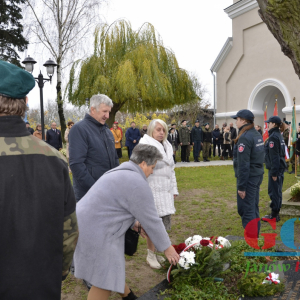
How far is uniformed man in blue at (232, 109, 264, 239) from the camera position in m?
4.59

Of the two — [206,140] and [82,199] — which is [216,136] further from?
[82,199]

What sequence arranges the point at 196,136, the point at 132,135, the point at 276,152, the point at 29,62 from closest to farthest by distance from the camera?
the point at 276,152 → the point at 29,62 → the point at 132,135 → the point at 196,136

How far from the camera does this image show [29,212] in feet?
5.04

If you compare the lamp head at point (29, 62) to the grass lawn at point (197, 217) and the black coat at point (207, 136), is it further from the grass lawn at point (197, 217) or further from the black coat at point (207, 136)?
the black coat at point (207, 136)

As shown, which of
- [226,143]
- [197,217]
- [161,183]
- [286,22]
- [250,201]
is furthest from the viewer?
[226,143]

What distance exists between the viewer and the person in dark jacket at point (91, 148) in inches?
144

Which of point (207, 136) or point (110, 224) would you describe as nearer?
point (110, 224)

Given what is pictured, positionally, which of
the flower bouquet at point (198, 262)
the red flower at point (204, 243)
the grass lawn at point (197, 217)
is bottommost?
the grass lawn at point (197, 217)

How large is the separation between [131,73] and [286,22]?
13.9m

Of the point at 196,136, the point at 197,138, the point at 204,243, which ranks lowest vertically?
the point at 204,243

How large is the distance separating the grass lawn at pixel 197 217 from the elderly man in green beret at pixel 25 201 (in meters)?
2.01

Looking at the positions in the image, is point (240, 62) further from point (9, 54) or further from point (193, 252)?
point (193, 252)

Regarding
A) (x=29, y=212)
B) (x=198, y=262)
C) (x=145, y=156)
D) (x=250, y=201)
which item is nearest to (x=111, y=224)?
(x=145, y=156)

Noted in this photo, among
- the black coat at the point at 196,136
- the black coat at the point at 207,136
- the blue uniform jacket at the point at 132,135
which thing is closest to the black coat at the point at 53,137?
the blue uniform jacket at the point at 132,135
